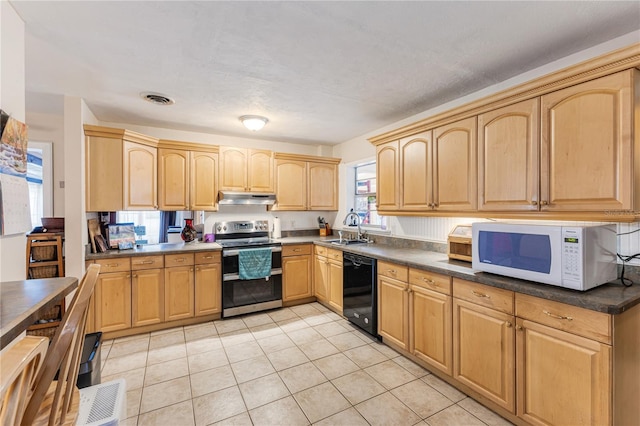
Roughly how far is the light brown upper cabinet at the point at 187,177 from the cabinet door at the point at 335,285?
1.77 meters

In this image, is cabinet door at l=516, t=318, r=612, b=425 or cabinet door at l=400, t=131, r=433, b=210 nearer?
cabinet door at l=516, t=318, r=612, b=425

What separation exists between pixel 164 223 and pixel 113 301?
115 cm

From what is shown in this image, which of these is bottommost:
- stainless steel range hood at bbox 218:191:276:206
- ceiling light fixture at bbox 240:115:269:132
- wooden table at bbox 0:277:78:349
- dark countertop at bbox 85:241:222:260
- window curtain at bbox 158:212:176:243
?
dark countertop at bbox 85:241:222:260

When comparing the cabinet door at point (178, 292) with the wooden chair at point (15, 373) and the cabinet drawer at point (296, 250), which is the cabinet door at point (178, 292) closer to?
the cabinet drawer at point (296, 250)

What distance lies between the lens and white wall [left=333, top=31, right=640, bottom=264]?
178cm

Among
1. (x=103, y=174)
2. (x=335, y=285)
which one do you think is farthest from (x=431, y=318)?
(x=103, y=174)

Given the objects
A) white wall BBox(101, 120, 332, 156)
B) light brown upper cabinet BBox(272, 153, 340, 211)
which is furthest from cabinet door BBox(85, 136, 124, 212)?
light brown upper cabinet BBox(272, 153, 340, 211)

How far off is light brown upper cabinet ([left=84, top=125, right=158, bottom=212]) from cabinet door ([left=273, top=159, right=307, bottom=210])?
5.42ft

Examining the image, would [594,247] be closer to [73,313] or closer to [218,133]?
[73,313]

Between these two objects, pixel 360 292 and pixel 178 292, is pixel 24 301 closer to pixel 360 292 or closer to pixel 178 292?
pixel 178 292

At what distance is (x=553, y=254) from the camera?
5.40 feet

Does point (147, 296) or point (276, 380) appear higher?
point (147, 296)

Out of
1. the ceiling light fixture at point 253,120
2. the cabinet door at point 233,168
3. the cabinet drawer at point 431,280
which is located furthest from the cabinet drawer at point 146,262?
the cabinet drawer at point 431,280

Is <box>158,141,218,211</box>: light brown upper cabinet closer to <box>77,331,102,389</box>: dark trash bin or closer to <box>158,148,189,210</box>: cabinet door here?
<box>158,148,189,210</box>: cabinet door
